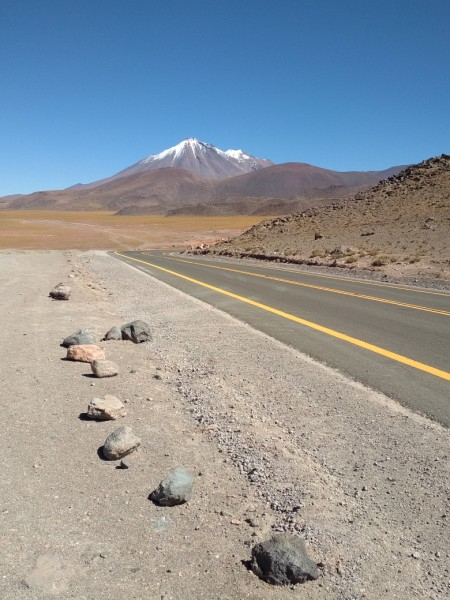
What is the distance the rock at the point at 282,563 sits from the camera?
2979 mm

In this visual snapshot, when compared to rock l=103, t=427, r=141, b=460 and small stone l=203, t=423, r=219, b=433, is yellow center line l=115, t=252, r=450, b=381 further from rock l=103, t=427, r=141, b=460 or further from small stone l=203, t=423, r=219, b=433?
rock l=103, t=427, r=141, b=460

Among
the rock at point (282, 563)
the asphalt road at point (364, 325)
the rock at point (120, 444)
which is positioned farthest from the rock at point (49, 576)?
the asphalt road at point (364, 325)

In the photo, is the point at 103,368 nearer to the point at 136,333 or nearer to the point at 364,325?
the point at 136,333

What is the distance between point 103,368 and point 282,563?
4073 millimetres

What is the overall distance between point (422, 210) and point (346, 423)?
41.0m

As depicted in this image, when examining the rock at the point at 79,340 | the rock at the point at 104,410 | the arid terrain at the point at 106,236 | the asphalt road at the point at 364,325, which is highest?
the rock at the point at 104,410

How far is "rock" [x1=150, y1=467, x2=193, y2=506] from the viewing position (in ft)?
12.1

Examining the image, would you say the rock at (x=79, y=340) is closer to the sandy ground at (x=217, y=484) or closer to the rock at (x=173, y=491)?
the sandy ground at (x=217, y=484)

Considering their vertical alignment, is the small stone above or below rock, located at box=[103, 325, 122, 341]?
above

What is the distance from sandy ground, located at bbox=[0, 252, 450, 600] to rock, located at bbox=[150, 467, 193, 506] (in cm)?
7

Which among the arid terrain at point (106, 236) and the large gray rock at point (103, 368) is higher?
the large gray rock at point (103, 368)

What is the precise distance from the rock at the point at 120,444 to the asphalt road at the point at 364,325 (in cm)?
298

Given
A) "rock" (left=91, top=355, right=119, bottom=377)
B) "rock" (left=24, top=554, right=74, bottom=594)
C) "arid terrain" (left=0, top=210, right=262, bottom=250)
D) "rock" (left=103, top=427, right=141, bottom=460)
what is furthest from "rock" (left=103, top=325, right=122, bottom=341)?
"arid terrain" (left=0, top=210, right=262, bottom=250)

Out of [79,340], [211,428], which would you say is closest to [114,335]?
[79,340]
